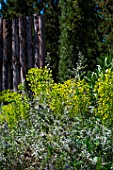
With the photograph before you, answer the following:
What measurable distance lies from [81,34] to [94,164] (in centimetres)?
721

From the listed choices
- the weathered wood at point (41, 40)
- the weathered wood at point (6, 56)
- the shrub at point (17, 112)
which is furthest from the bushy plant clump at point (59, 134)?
the weathered wood at point (6, 56)

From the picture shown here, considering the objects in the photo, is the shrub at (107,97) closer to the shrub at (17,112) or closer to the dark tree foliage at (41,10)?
the shrub at (17,112)

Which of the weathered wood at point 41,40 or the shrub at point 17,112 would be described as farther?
the weathered wood at point 41,40

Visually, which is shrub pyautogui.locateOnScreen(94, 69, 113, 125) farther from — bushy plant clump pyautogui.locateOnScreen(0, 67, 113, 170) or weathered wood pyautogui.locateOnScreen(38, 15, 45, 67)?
weathered wood pyautogui.locateOnScreen(38, 15, 45, 67)

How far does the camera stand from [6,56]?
8031 mm

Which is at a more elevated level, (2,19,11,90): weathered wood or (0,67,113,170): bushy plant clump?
(2,19,11,90): weathered wood

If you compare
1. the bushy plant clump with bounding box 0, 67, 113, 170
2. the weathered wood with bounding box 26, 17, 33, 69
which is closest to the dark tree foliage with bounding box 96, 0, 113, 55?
the weathered wood with bounding box 26, 17, 33, 69

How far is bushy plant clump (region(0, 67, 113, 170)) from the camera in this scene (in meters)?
2.31

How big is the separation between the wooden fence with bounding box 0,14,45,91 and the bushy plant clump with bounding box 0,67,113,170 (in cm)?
479

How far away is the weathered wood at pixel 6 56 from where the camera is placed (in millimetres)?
7961

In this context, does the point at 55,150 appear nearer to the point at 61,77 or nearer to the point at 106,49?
the point at 61,77

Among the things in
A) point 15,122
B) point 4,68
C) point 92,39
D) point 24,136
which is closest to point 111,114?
point 24,136

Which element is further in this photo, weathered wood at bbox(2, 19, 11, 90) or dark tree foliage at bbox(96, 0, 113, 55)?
dark tree foliage at bbox(96, 0, 113, 55)

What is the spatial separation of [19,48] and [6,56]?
0.88 feet
